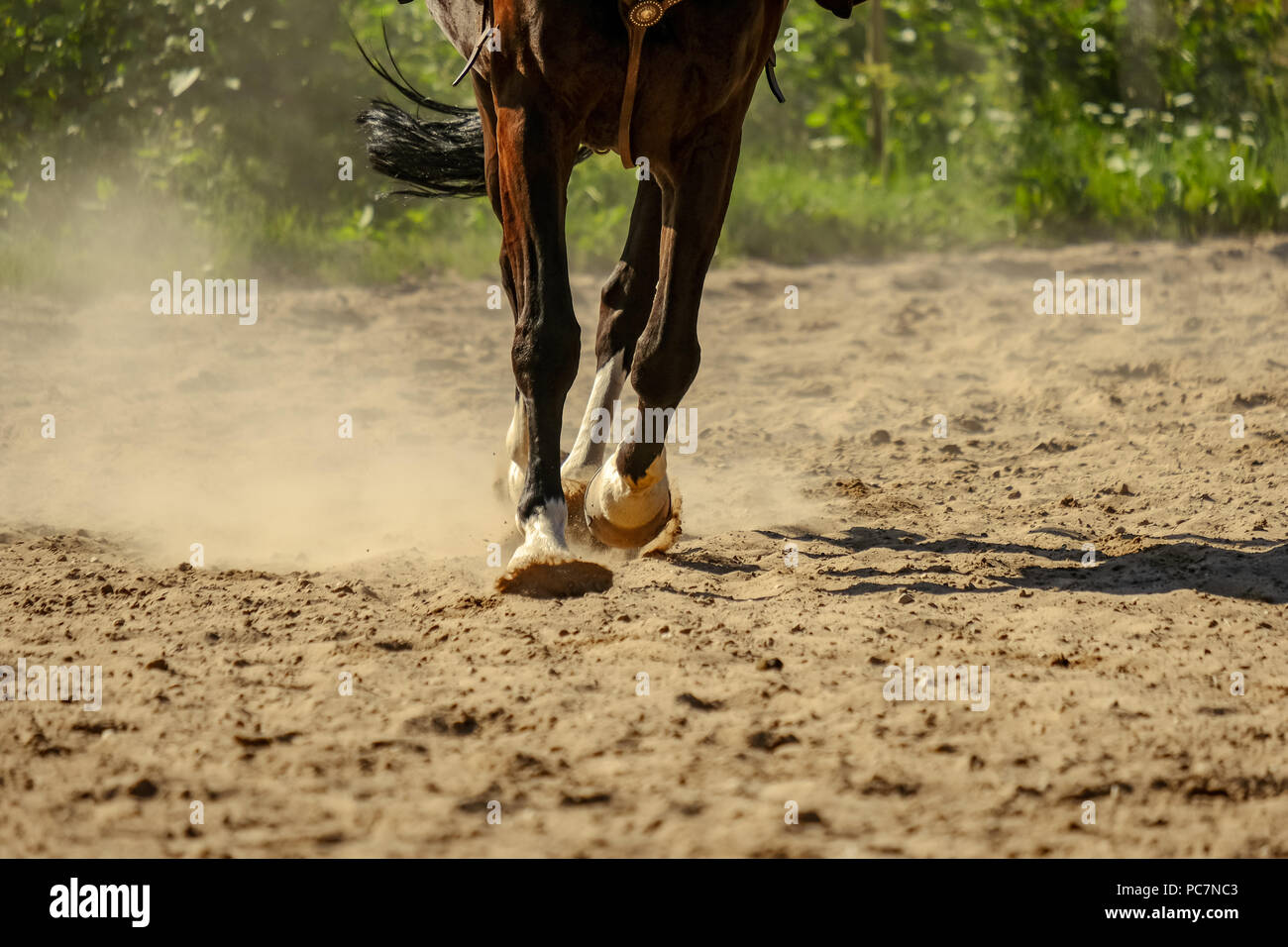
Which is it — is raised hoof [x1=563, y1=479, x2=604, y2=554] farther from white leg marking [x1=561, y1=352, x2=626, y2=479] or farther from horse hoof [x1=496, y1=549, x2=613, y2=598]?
horse hoof [x1=496, y1=549, x2=613, y2=598]

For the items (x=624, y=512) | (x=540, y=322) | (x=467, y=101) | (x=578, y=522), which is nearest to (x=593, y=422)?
(x=578, y=522)

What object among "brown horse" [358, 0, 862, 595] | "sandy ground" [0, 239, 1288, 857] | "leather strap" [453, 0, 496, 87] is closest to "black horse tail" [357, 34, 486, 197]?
"brown horse" [358, 0, 862, 595]

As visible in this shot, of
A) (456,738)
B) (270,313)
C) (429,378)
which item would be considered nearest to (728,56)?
(456,738)

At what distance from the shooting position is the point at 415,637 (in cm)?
337

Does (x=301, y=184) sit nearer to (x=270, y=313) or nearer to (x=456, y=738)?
(x=270, y=313)

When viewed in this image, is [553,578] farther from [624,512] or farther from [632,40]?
[632,40]

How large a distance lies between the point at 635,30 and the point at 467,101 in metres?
6.72

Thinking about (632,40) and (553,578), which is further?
(553,578)

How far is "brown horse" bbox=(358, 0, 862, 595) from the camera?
11.7 feet

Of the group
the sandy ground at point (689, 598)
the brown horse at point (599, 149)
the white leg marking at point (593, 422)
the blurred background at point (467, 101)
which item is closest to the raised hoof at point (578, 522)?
the brown horse at point (599, 149)

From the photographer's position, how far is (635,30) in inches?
137

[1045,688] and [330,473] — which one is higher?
[330,473]

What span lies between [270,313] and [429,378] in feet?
4.65

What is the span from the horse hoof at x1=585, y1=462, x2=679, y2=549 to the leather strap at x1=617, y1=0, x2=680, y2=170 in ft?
3.46
